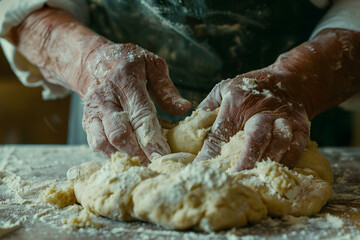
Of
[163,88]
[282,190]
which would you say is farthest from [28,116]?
[282,190]

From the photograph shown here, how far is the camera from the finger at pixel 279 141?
99 cm

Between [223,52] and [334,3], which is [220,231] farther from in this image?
[334,3]

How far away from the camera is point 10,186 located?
1271mm

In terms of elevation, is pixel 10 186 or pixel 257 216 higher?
pixel 257 216

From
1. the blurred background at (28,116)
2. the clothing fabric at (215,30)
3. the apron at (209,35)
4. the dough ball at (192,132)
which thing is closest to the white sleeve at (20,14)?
the clothing fabric at (215,30)

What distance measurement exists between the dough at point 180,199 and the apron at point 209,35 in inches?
14.3

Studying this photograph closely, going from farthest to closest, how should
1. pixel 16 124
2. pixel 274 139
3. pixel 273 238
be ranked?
pixel 16 124, pixel 274 139, pixel 273 238

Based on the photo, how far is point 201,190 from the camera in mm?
784

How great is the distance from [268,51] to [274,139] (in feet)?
1.39

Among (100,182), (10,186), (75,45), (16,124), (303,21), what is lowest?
(16,124)

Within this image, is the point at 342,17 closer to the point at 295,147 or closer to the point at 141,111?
the point at 295,147

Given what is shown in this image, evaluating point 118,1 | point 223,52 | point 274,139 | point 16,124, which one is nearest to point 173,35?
point 223,52

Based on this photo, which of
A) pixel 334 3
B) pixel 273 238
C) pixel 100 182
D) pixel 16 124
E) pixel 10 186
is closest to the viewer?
pixel 273 238

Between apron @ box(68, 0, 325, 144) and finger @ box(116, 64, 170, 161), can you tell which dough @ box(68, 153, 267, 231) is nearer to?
finger @ box(116, 64, 170, 161)
